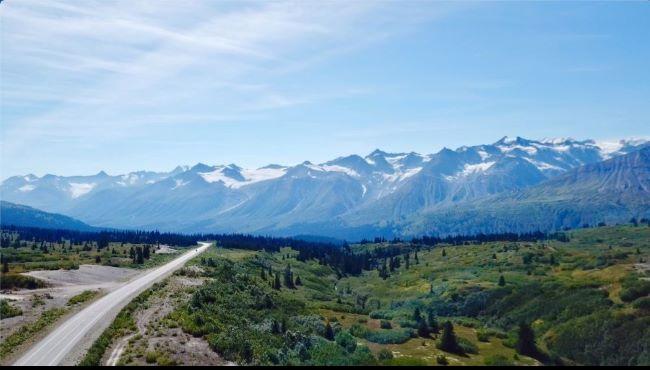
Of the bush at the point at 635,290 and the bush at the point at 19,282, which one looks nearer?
the bush at the point at 635,290

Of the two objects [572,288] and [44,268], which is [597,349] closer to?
[572,288]

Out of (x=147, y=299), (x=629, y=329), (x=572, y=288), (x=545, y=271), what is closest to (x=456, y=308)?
(x=572, y=288)

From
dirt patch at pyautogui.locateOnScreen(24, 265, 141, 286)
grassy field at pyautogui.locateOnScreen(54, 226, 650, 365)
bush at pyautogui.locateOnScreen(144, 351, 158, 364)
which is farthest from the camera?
dirt patch at pyautogui.locateOnScreen(24, 265, 141, 286)

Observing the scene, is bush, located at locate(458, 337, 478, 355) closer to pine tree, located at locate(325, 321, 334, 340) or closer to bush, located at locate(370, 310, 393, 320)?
pine tree, located at locate(325, 321, 334, 340)

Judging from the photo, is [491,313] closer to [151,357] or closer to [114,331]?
[114,331]

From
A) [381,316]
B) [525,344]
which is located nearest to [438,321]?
[381,316]

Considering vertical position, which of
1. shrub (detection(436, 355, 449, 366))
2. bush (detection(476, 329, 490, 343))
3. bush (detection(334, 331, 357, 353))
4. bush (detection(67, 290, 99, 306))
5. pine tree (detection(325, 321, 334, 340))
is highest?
bush (detection(67, 290, 99, 306))

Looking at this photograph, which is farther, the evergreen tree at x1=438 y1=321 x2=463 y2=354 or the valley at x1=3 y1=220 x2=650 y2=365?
the evergreen tree at x1=438 y1=321 x2=463 y2=354

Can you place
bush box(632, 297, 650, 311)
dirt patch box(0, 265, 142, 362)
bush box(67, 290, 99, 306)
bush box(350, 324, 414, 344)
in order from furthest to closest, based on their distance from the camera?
bush box(632, 297, 650, 311), bush box(67, 290, 99, 306), bush box(350, 324, 414, 344), dirt patch box(0, 265, 142, 362)

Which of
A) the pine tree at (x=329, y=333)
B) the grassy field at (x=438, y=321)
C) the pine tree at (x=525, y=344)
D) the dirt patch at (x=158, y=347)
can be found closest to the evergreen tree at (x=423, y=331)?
the grassy field at (x=438, y=321)

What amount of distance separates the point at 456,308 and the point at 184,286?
64.4m

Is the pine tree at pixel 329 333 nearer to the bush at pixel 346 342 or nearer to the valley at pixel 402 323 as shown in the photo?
the valley at pixel 402 323

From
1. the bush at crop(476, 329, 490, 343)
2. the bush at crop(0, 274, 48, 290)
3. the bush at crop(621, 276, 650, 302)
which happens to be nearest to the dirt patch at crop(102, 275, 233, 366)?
the bush at crop(0, 274, 48, 290)

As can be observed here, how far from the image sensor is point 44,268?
4796 inches
